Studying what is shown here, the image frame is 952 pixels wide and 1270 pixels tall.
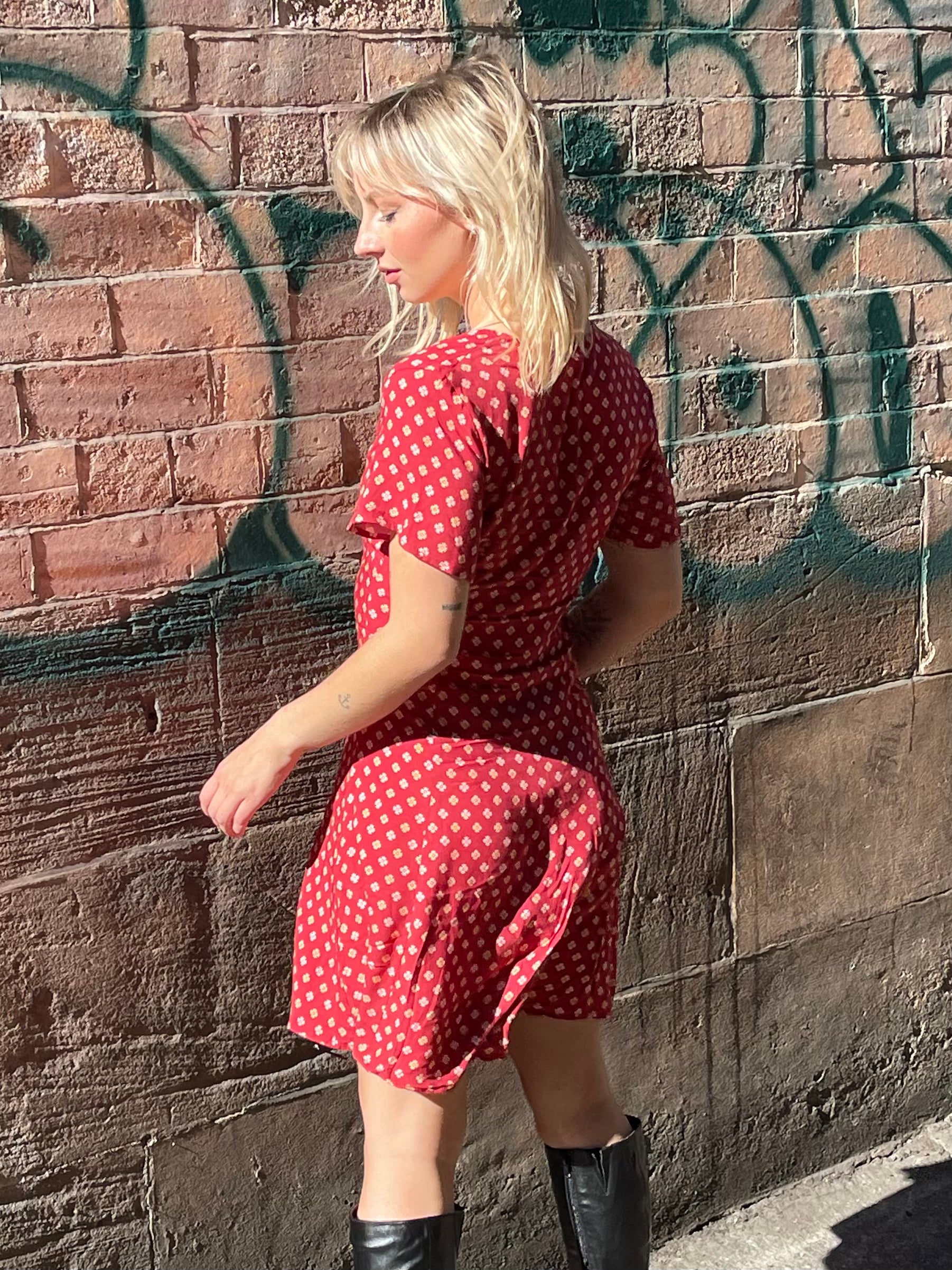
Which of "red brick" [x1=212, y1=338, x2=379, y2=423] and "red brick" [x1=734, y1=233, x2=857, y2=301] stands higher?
"red brick" [x1=734, y1=233, x2=857, y2=301]

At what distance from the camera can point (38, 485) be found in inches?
86.5

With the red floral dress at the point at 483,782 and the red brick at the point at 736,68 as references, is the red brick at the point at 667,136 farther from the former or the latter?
the red floral dress at the point at 483,782

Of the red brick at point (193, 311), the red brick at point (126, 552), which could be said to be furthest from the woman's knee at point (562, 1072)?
the red brick at point (193, 311)

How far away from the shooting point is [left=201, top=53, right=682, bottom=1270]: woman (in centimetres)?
183

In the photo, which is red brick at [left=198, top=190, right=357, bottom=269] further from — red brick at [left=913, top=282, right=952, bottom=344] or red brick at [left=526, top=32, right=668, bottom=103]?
red brick at [left=913, top=282, right=952, bottom=344]

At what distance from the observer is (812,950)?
3.10 meters

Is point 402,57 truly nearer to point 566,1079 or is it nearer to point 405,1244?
point 566,1079

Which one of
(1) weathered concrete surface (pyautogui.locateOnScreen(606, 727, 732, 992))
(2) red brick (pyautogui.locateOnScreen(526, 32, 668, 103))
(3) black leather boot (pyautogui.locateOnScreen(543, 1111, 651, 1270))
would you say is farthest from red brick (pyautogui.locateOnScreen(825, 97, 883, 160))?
(3) black leather boot (pyautogui.locateOnScreen(543, 1111, 651, 1270))

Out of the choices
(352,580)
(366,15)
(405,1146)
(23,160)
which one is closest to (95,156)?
(23,160)

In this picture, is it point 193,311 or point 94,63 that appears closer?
point 94,63

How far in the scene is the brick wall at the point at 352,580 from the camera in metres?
2.22

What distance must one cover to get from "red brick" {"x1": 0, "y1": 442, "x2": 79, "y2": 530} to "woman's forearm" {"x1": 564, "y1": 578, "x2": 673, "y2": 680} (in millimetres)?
766

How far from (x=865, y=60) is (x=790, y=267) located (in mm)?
411

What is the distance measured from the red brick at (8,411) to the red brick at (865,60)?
5.06ft
